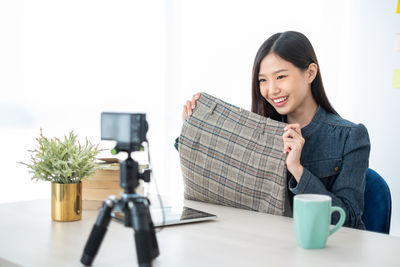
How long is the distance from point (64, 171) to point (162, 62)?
2.33 meters

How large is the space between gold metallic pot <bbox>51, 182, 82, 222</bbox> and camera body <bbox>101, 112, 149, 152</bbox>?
39 centimetres

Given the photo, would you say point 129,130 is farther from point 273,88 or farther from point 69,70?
point 69,70

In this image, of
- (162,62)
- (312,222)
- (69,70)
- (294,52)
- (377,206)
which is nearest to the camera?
(312,222)

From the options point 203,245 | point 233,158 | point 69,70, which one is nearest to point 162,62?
point 69,70

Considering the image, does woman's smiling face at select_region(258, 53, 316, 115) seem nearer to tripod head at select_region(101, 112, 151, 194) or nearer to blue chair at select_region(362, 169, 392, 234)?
blue chair at select_region(362, 169, 392, 234)

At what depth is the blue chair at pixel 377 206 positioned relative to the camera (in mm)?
1270

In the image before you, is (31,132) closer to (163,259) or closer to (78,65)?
(78,65)

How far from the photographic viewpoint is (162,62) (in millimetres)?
3240

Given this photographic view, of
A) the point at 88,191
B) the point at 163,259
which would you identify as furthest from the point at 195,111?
the point at 163,259

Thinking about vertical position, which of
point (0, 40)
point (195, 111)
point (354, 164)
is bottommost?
point (354, 164)

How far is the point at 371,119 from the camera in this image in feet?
7.49

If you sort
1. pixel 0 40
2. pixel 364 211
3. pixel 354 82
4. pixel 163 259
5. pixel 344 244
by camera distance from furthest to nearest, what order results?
pixel 354 82 < pixel 0 40 < pixel 364 211 < pixel 344 244 < pixel 163 259

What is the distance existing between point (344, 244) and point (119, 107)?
2.13 m

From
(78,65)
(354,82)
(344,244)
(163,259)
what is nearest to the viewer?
(163,259)
